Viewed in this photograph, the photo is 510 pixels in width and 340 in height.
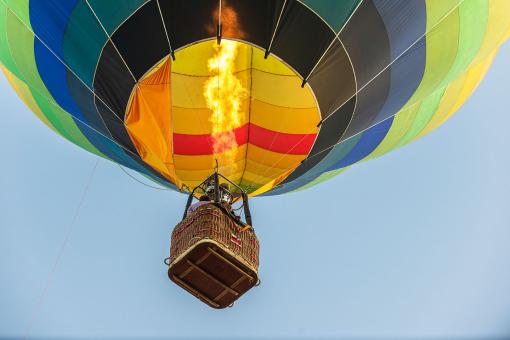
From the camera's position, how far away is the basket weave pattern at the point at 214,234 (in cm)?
475

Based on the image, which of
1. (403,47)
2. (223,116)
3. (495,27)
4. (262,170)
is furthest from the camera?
(262,170)

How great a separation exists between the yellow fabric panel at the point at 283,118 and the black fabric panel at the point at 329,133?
0.09 metres

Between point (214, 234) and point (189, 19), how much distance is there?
1.45 metres

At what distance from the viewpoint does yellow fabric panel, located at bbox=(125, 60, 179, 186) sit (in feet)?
17.5

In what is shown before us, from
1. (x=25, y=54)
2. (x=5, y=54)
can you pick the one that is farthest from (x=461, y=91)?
(x=5, y=54)

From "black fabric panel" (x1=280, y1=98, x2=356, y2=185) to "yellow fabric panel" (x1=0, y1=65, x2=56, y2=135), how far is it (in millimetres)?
2513

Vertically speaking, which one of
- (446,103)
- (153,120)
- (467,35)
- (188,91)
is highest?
(446,103)

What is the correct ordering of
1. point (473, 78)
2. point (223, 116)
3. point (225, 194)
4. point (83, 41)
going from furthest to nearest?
point (473, 78), point (223, 116), point (225, 194), point (83, 41)

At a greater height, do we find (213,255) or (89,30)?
(89,30)

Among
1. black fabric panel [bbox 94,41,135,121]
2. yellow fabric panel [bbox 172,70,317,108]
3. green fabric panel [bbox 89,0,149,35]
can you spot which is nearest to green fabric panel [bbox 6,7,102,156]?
black fabric panel [bbox 94,41,135,121]

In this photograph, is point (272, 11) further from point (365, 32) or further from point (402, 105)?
point (402, 105)

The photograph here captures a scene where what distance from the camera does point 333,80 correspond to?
5.34 m

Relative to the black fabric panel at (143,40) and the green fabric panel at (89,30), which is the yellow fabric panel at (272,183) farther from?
the green fabric panel at (89,30)

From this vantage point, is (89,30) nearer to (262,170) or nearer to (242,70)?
(242,70)
